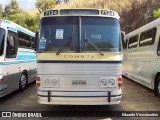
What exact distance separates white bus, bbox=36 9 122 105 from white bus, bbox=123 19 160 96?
11.5ft

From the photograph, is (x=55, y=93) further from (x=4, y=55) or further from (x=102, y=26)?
(x=4, y=55)

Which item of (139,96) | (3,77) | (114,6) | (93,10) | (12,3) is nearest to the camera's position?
(93,10)

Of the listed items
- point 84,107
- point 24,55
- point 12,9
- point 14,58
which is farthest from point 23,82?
point 12,9

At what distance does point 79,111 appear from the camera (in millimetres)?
9297

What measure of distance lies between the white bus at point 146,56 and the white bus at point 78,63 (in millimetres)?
3499

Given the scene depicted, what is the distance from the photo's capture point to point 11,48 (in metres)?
11.4

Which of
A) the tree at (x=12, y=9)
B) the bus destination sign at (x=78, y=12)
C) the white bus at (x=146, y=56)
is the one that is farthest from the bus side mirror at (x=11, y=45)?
the tree at (x=12, y=9)

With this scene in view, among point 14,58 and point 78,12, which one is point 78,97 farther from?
point 14,58

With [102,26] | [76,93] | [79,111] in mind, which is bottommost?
[79,111]

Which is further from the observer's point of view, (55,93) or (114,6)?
(114,6)

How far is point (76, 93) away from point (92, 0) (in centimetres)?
4353

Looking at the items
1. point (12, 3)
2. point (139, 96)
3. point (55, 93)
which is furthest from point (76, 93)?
point (12, 3)

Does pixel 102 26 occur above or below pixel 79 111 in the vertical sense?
above

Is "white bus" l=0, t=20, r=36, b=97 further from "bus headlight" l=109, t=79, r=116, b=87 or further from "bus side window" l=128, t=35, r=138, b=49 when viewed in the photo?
"bus side window" l=128, t=35, r=138, b=49
